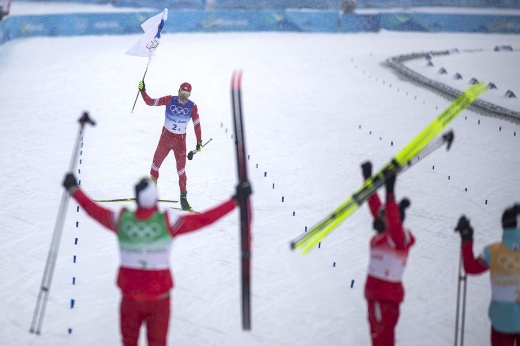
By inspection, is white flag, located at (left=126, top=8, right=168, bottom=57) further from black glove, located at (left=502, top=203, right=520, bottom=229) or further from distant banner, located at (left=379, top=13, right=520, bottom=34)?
distant banner, located at (left=379, top=13, right=520, bottom=34)

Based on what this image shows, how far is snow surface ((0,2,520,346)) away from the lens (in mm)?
7215

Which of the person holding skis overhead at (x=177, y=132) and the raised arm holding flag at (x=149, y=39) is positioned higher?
the raised arm holding flag at (x=149, y=39)

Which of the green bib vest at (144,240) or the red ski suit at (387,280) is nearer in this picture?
the green bib vest at (144,240)

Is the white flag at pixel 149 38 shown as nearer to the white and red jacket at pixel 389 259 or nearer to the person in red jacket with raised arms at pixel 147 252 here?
the person in red jacket with raised arms at pixel 147 252

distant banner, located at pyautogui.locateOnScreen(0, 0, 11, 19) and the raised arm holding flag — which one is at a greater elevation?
distant banner, located at pyautogui.locateOnScreen(0, 0, 11, 19)

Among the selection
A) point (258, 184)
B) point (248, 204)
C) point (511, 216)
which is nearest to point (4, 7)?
point (258, 184)

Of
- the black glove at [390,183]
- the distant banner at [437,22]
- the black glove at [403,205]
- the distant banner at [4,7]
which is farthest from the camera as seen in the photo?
the distant banner at [437,22]

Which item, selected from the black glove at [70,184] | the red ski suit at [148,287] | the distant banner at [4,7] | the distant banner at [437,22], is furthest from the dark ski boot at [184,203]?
the distant banner at [437,22]

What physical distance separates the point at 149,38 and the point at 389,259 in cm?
752

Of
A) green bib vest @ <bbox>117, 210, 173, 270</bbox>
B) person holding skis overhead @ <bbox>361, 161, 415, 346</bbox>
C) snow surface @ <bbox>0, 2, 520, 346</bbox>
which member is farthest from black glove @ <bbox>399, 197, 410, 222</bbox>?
green bib vest @ <bbox>117, 210, 173, 270</bbox>

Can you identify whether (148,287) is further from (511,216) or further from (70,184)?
(511,216)

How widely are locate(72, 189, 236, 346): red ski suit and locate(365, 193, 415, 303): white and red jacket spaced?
121cm

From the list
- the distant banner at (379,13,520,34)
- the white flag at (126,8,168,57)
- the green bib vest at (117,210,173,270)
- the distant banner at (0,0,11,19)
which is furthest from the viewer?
the distant banner at (379,13,520,34)

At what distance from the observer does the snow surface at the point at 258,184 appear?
7215 mm
